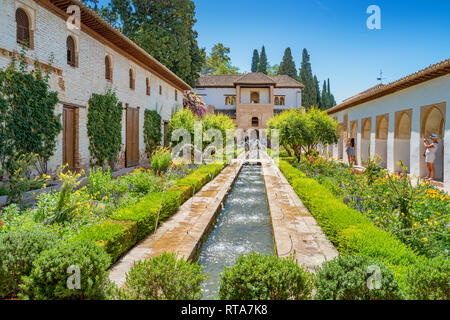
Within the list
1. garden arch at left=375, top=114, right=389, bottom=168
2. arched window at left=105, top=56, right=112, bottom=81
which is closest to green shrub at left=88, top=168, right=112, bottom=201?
arched window at left=105, top=56, right=112, bottom=81

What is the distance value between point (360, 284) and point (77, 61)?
9903 millimetres

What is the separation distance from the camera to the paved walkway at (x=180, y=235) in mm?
3979

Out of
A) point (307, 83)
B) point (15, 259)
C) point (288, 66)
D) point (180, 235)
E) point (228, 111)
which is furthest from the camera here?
point (288, 66)

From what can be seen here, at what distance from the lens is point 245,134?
37.8 meters

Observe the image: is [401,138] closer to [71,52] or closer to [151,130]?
[151,130]

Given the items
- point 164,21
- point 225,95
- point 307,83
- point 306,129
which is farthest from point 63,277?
point 307,83

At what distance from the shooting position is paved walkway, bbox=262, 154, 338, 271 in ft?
13.5

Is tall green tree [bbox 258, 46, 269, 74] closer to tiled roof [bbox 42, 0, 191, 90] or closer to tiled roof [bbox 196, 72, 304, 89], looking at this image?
tiled roof [bbox 196, 72, 304, 89]

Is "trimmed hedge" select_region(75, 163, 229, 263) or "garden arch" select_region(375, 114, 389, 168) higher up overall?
"garden arch" select_region(375, 114, 389, 168)

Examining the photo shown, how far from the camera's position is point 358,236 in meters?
3.72

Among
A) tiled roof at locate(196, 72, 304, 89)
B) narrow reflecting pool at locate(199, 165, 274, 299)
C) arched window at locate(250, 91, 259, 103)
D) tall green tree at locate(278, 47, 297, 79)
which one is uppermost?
tall green tree at locate(278, 47, 297, 79)

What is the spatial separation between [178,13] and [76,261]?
25.0 meters

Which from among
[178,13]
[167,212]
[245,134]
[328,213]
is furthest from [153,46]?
[328,213]

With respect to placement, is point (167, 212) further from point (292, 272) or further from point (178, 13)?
point (178, 13)
